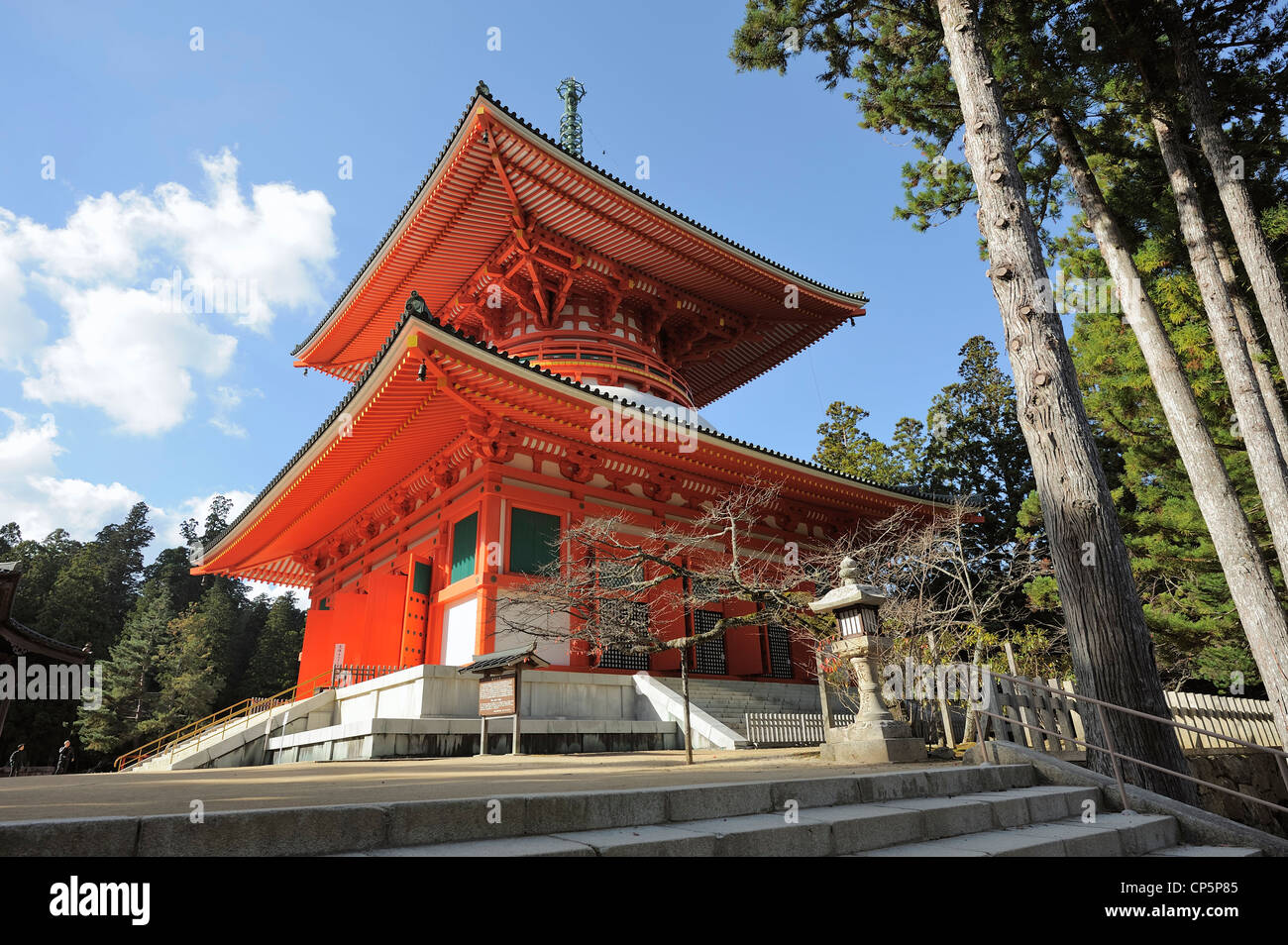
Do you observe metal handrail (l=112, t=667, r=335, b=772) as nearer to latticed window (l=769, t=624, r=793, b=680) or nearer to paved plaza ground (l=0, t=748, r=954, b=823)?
paved plaza ground (l=0, t=748, r=954, b=823)

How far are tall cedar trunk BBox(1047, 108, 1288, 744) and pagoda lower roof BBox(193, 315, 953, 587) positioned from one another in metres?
5.66

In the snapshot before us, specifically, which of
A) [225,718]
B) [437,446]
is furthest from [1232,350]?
[225,718]

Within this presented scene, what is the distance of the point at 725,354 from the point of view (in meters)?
19.6

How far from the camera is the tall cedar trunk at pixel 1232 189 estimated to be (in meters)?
9.48

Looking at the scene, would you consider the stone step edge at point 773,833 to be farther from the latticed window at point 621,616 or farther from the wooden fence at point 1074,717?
the latticed window at point 621,616

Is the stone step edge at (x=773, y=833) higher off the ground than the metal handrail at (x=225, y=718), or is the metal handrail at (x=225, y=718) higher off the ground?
the metal handrail at (x=225, y=718)

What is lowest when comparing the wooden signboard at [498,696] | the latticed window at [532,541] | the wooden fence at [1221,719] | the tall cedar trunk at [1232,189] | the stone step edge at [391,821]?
the wooden fence at [1221,719]

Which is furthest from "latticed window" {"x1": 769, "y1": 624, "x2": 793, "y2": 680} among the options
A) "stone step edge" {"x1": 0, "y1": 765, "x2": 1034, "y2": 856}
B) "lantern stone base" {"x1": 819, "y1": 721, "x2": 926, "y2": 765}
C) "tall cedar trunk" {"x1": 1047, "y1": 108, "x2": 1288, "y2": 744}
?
"stone step edge" {"x1": 0, "y1": 765, "x2": 1034, "y2": 856}

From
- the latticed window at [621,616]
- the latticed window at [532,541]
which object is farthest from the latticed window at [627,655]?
the latticed window at [532,541]

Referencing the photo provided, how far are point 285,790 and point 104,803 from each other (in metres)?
0.93

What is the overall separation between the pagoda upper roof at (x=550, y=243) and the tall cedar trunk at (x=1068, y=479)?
725cm

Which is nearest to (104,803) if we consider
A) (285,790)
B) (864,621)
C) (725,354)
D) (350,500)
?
(285,790)

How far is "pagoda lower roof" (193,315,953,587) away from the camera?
33.3ft

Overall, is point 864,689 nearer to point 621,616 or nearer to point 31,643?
point 621,616
